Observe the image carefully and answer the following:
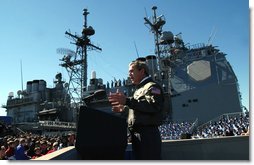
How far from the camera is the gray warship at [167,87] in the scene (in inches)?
965

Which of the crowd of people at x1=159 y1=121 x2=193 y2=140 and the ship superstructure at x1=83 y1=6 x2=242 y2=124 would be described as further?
the ship superstructure at x1=83 y1=6 x2=242 y2=124

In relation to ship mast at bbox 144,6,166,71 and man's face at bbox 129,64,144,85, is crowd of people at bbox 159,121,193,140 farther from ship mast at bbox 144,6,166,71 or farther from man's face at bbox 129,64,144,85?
man's face at bbox 129,64,144,85

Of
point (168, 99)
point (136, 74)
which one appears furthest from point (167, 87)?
point (136, 74)

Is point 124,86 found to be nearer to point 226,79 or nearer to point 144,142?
point 226,79

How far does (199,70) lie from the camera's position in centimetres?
2634

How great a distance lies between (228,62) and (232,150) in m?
24.1

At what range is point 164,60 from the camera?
3005cm

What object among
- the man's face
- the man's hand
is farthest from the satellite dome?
the man's hand

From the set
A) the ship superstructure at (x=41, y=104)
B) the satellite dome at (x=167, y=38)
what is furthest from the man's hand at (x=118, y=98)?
the ship superstructure at (x=41, y=104)

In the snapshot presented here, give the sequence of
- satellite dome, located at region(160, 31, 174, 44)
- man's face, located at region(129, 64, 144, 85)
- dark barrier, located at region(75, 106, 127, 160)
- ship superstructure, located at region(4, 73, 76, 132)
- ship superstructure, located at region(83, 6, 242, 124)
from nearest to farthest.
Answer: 1. dark barrier, located at region(75, 106, 127, 160)
2. man's face, located at region(129, 64, 144, 85)
3. ship superstructure, located at region(83, 6, 242, 124)
4. satellite dome, located at region(160, 31, 174, 44)
5. ship superstructure, located at region(4, 73, 76, 132)

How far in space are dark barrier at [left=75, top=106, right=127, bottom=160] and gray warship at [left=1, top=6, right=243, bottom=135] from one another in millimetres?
18600

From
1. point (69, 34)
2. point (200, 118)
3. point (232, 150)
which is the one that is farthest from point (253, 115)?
point (69, 34)

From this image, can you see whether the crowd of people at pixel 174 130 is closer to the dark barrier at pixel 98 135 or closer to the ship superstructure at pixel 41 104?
the ship superstructure at pixel 41 104

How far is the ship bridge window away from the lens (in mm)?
25500
